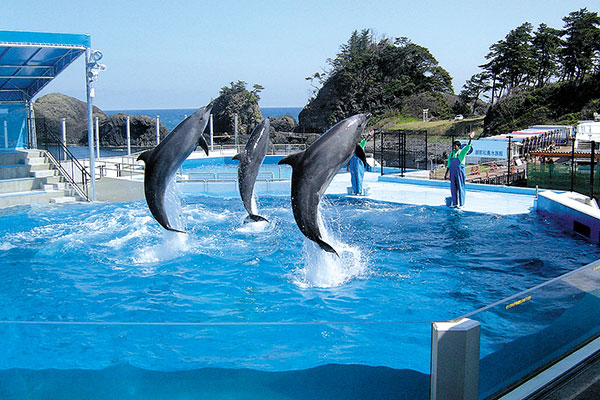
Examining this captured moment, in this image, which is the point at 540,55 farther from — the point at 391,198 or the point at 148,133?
the point at 391,198

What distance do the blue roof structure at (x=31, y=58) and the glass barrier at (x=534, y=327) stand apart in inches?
466

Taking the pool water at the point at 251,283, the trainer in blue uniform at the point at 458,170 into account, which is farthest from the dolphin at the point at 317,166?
the trainer in blue uniform at the point at 458,170

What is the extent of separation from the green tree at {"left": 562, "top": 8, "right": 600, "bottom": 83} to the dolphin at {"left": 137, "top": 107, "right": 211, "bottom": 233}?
43.4m

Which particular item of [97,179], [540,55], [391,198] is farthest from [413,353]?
[540,55]

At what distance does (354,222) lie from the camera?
1072 cm

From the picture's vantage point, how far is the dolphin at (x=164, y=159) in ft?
23.6

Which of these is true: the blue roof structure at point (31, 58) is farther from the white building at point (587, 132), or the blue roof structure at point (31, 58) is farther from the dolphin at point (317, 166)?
the white building at point (587, 132)

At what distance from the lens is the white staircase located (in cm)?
1269

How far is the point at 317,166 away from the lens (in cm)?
607

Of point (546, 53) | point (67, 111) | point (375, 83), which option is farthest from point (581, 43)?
point (67, 111)

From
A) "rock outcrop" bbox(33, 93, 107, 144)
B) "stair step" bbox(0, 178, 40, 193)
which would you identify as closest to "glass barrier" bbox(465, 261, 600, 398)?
"stair step" bbox(0, 178, 40, 193)

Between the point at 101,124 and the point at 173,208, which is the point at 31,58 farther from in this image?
the point at 101,124

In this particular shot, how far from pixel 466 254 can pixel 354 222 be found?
108 inches

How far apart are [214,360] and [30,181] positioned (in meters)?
11.4
